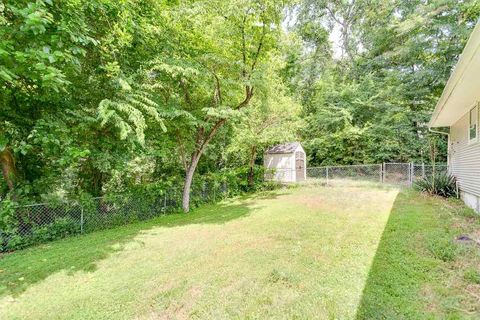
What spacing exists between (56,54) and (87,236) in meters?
4.31

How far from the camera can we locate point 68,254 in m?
4.79

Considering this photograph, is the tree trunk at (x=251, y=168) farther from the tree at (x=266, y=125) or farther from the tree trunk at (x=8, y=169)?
the tree trunk at (x=8, y=169)

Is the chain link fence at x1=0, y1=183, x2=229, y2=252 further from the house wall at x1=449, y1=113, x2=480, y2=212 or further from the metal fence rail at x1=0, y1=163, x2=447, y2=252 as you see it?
the house wall at x1=449, y1=113, x2=480, y2=212

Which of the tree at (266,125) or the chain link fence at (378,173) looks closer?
the tree at (266,125)

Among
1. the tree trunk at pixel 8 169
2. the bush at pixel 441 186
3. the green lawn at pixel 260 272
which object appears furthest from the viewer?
the bush at pixel 441 186

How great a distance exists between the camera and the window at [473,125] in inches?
257

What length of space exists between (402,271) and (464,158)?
6.80 meters

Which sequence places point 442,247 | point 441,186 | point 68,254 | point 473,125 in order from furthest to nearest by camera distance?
point 441,186 → point 473,125 → point 68,254 → point 442,247

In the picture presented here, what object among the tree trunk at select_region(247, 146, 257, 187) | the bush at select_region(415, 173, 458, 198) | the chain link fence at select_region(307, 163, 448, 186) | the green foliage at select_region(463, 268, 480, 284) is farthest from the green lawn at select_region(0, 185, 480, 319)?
the tree trunk at select_region(247, 146, 257, 187)

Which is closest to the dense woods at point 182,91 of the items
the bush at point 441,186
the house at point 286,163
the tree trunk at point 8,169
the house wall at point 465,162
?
the tree trunk at point 8,169

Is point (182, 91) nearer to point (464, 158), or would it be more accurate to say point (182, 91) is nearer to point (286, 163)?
point (286, 163)

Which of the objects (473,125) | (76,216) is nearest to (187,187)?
(76,216)

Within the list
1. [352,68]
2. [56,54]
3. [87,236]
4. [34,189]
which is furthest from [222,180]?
[352,68]

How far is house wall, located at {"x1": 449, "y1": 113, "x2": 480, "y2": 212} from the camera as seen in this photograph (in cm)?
653
